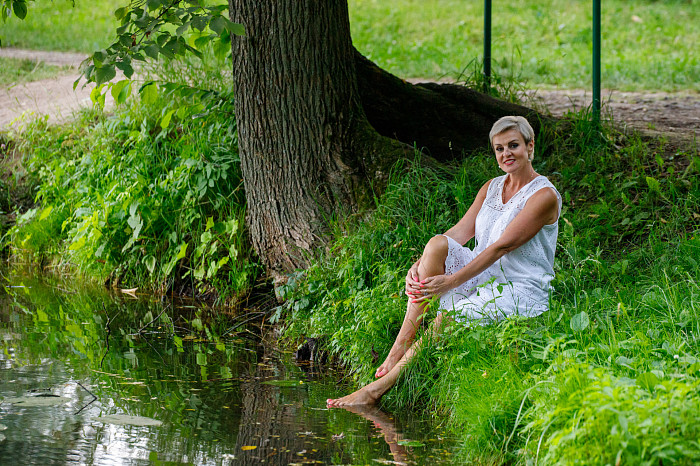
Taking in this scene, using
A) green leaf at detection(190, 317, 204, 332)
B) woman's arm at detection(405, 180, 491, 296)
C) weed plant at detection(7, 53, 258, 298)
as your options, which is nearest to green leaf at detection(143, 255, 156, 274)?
weed plant at detection(7, 53, 258, 298)

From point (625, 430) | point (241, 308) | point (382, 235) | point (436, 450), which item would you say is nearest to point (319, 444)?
point (436, 450)

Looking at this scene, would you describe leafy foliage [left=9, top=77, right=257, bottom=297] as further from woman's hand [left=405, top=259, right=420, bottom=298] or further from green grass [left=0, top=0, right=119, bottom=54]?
green grass [left=0, top=0, right=119, bottom=54]

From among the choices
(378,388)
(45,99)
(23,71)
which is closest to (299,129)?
(378,388)

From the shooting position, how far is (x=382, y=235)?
5.03 meters

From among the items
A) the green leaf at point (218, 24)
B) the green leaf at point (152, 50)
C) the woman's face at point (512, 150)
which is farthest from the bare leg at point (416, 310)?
the green leaf at point (152, 50)

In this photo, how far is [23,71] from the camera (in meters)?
10.6

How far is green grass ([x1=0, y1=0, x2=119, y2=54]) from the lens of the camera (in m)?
12.5

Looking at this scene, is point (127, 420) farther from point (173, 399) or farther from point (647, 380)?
point (647, 380)

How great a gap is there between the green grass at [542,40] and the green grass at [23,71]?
434 centimetres

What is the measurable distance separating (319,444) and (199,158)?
3446mm

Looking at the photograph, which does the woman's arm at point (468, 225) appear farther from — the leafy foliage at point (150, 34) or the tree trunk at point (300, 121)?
the leafy foliage at point (150, 34)

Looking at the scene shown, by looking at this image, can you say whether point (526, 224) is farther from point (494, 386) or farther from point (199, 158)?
point (199, 158)

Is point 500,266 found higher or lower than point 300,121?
lower

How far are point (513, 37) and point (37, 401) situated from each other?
11.3 meters
